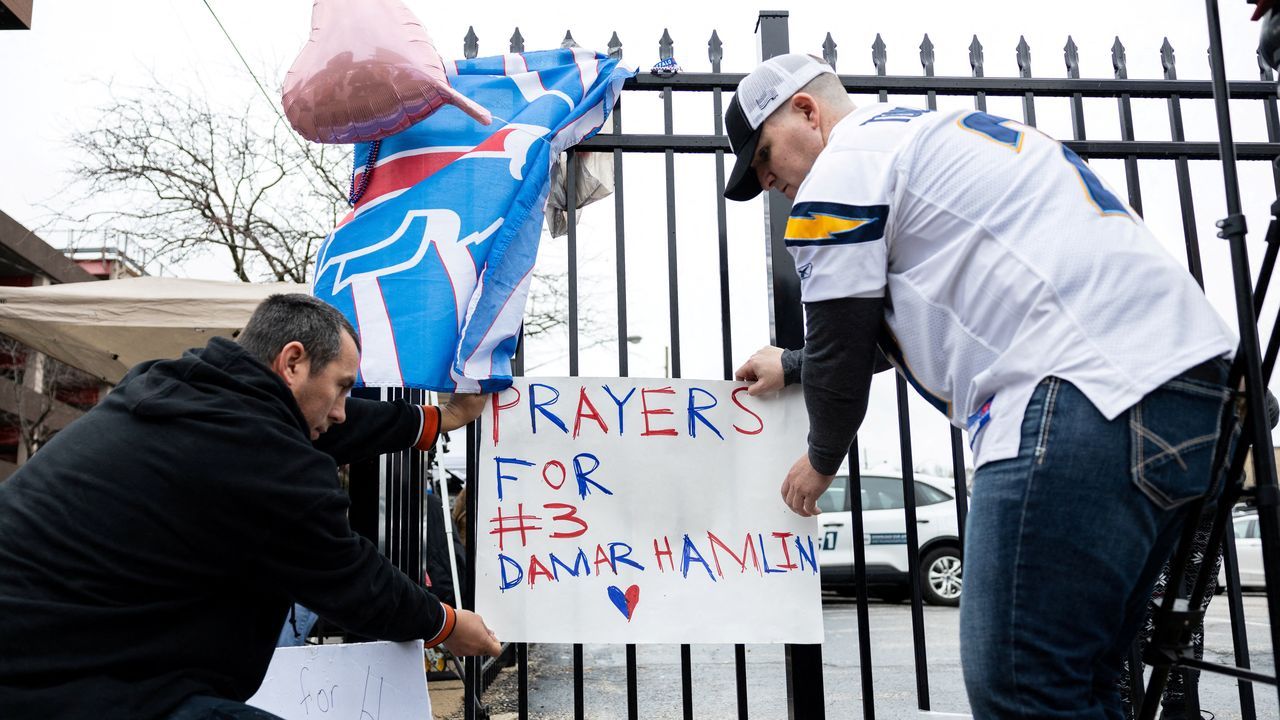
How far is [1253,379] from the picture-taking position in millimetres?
1455

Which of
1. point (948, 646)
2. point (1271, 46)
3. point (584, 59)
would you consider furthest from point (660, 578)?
point (948, 646)

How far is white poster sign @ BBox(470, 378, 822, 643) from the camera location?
2.64 m

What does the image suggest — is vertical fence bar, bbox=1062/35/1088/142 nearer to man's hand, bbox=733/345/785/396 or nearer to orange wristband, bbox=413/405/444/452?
Answer: man's hand, bbox=733/345/785/396

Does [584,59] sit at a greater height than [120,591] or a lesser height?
greater

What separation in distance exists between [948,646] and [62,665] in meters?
6.99

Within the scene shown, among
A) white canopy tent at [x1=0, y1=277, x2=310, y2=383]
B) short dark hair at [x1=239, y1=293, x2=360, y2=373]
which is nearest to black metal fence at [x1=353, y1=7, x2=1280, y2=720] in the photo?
short dark hair at [x1=239, y1=293, x2=360, y2=373]

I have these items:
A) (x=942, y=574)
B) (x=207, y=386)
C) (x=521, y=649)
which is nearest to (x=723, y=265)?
(x=521, y=649)

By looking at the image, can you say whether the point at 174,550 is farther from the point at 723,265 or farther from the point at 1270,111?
the point at 1270,111

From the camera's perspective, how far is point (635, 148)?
290 cm

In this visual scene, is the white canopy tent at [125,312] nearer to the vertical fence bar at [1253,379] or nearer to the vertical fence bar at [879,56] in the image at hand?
the vertical fence bar at [879,56]

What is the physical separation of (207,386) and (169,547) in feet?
1.10

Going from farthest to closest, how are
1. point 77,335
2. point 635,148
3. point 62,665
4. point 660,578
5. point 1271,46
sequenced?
point 77,335
point 635,148
point 660,578
point 62,665
point 1271,46

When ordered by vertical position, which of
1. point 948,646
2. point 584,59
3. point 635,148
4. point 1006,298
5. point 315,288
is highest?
point 584,59

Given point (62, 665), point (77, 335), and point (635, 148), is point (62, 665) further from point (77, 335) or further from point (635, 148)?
point (77, 335)
